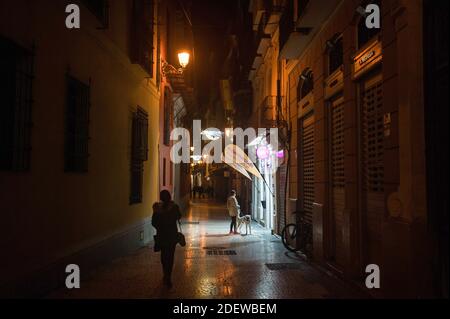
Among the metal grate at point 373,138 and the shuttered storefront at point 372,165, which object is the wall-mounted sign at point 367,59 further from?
the metal grate at point 373,138

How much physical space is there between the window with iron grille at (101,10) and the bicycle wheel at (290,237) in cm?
767

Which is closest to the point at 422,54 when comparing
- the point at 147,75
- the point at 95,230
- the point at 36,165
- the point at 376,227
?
the point at 376,227

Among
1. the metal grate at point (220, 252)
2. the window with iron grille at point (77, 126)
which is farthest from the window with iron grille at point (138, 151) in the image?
the window with iron grille at point (77, 126)

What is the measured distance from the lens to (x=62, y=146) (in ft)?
27.0

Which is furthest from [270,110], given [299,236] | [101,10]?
[101,10]

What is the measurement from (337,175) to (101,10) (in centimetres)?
677

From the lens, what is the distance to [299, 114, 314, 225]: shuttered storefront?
1250 cm

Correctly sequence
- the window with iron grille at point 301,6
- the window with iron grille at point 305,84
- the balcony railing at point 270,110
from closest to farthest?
the window with iron grille at point 301,6
the window with iron grille at point 305,84
the balcony railing at point 270,110

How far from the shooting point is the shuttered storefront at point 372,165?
790 centimetres

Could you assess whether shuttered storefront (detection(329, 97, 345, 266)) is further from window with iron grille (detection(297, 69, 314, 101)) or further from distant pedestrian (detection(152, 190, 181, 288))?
distant pedestrian (detection(152, 190, 181, 288))

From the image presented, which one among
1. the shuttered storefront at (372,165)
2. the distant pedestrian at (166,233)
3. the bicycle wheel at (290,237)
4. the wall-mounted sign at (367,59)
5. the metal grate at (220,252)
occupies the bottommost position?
the metal grate at (220,252)
